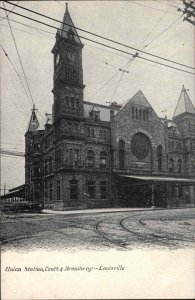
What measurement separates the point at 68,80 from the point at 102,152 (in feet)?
29.6

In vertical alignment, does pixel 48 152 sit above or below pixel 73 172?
above

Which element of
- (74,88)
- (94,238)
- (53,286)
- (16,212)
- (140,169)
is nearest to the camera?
(53,286)

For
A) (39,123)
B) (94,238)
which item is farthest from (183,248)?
(39,123)

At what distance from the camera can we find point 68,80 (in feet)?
105

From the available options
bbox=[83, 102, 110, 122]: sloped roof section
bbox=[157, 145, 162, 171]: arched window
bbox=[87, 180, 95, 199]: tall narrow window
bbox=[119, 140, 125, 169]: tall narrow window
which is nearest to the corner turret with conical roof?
bbox=[157, 145, 162, 171]: arched window

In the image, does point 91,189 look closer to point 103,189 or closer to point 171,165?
point 103,189

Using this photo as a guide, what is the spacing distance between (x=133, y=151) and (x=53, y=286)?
3149 cm

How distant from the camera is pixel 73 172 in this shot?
100.0 ft

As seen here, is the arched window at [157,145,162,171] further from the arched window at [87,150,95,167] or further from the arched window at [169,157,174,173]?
the arched window at [87,150,95,167]

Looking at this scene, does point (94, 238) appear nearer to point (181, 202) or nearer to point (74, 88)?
point (74, 88)

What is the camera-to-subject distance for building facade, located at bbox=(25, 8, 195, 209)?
30844 millimetres

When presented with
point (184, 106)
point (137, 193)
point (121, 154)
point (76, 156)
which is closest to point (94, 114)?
point (121, 154)

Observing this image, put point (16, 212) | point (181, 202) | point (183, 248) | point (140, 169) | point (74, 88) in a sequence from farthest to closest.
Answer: point (181, 202) < point (140, 169) < point (74, 88) < point (16, 212) < point (183, 248)

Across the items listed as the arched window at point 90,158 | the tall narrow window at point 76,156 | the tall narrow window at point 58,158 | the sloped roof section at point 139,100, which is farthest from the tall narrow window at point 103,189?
the sloped roof section at point 139,100
